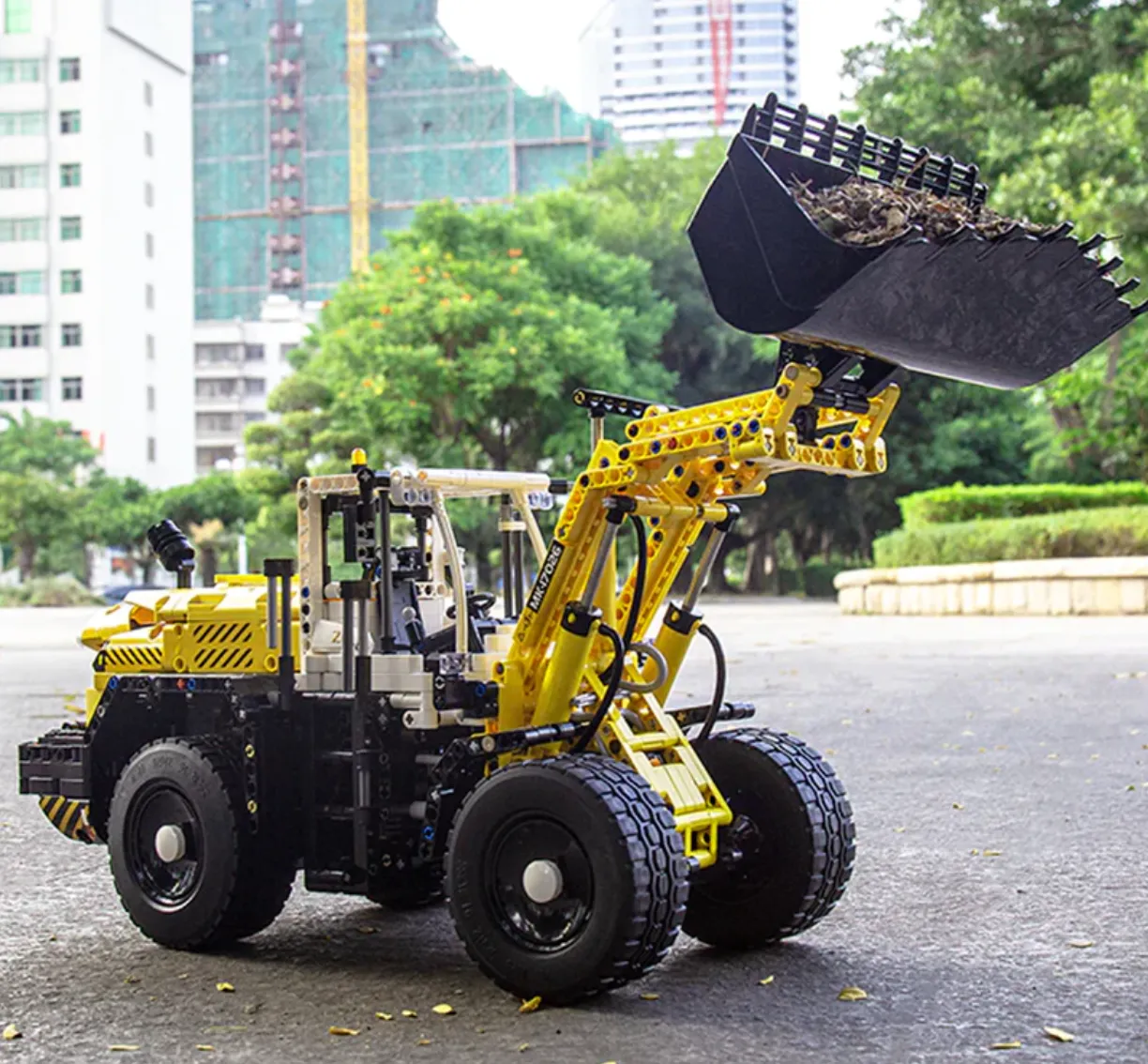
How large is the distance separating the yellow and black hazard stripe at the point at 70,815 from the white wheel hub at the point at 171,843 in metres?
0.74

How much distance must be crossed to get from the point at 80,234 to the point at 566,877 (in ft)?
362

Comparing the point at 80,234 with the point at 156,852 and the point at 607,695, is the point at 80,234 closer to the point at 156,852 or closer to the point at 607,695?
the point at 156,852

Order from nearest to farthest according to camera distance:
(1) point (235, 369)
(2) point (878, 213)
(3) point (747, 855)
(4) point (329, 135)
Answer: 1. (2) point (878, 213)
2. (3) point (747, 855)
3. (1) point (235, 369)
4. (4) point (329, 135)

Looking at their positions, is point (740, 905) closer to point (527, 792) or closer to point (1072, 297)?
point (527, 792)

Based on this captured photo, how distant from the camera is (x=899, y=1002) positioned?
20.0 ft

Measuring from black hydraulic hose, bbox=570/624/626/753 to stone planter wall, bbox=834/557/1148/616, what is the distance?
2415 centimetres

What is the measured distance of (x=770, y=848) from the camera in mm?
6832

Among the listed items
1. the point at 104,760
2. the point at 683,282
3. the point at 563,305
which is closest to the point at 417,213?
the point at 563,305

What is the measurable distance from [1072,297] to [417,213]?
4407 centimetres

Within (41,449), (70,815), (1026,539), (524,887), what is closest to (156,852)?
(70,815)

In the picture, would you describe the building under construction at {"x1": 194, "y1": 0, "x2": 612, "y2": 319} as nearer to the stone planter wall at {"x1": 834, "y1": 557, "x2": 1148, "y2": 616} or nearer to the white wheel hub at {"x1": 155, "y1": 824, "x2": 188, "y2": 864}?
the stone planter wall at {"x1": 834, "y1": 557, "x2": 1148, "y2": 616}

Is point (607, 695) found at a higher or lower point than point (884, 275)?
lower

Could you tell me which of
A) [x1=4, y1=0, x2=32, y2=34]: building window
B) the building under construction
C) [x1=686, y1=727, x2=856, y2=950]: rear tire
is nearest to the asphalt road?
[x1=686, y1=727, x2=856, y2=950]: rear tire

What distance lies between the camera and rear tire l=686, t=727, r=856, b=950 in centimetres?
677
